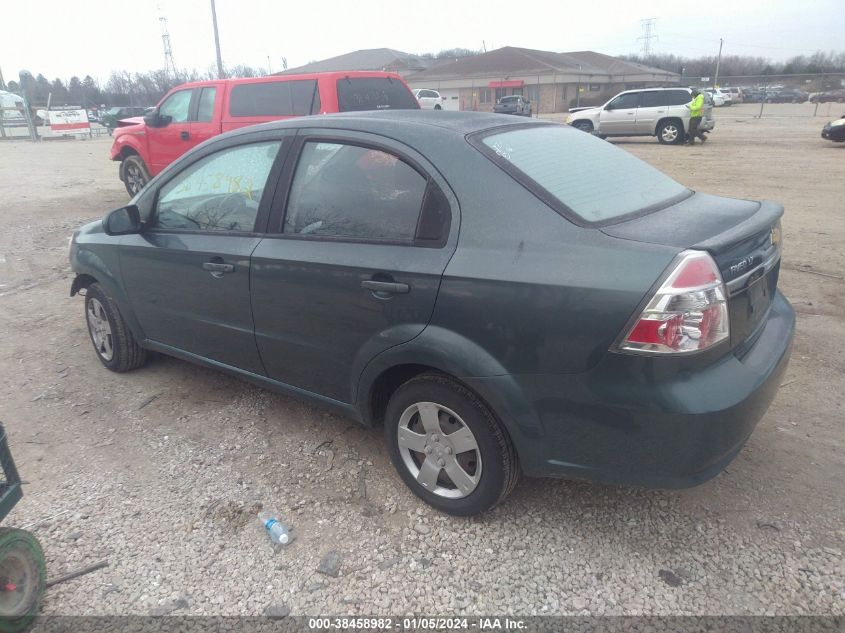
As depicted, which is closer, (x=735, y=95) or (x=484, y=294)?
(x=484, y=294)

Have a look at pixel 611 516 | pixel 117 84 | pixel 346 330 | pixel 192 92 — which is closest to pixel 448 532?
pixel 611 516

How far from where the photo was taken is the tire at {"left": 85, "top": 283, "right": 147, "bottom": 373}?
13.5 ft

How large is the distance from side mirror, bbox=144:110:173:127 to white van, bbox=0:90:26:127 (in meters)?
24.9

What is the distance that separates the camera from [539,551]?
2.55 meters

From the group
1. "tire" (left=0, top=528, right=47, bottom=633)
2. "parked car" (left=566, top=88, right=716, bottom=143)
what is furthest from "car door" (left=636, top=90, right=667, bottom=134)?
"tire" (left=0, top=528, right=47, bottom=633)

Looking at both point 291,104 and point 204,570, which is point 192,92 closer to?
point 291,104

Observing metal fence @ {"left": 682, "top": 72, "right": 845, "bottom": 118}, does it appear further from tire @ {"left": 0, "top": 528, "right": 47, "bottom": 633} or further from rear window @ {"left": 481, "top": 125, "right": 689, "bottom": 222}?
tire @ {"left": 0, "top": 528, "right": 47, "bottom": 633}

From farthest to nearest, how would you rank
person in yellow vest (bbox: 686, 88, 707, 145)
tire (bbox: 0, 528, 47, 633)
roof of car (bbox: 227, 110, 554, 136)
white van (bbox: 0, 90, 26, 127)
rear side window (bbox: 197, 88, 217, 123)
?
white van (bbox: 0, 90, 26, 127), person in yellow vest (bbox: 686, 88, 707, 145), rear side window (bbox: 197, 88, 217, 123), roof of car (bbox: 227, 110, 554, 136), tire (bbox: 0, 528, 47, 633)

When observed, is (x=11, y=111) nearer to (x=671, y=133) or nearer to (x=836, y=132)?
(x=671, y=133)

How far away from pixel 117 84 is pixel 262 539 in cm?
6991

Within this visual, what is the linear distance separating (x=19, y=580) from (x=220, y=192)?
2.08 meters

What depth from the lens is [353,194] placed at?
112 inches

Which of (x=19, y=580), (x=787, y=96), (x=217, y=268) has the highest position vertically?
(x=217, y=268)

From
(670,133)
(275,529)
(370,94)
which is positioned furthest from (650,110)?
(275,529)
